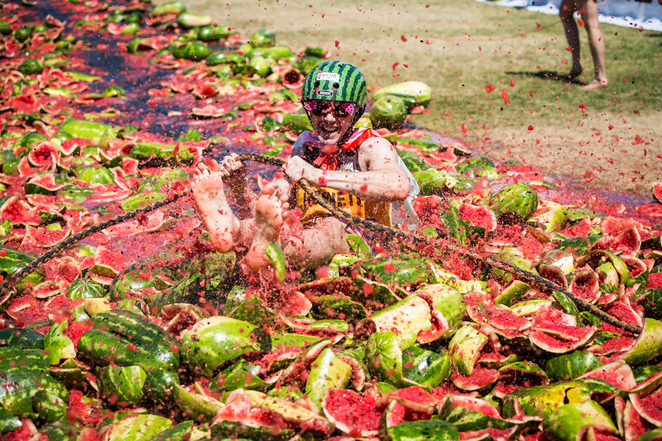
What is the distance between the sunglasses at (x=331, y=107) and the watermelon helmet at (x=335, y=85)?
3 centimetres

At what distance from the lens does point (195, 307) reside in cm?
304

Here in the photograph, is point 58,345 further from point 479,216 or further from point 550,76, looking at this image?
point 550,76

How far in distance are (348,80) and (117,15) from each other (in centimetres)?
1171

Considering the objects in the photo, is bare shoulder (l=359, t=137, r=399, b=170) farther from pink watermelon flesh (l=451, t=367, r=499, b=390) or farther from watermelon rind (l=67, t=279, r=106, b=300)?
watermelon rind (l=67, t=279, r=106, b=300)

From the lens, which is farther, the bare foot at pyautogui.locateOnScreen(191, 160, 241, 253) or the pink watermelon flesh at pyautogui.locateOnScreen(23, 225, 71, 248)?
the pink watermelon flesh at pyautogui.locateOnScreen(23, 225, 71, 248)

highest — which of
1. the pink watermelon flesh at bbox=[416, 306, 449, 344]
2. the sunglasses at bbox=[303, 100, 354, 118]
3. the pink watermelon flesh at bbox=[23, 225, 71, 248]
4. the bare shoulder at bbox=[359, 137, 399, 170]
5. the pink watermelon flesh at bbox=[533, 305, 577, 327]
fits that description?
the sunglasses at bbox=[303, 100, 354, 118]

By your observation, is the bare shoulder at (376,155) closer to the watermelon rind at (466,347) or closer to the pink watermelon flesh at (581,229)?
the watermelon rind at (466,347)

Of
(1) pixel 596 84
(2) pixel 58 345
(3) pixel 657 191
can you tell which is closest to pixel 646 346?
(3) pixel 657 191

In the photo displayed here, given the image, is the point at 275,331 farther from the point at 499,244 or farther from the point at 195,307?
the point at 499,244

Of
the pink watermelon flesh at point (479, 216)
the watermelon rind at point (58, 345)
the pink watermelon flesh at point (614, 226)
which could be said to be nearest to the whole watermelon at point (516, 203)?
the pink watermelon flesh at point (479, 216)

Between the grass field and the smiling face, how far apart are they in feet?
10.2

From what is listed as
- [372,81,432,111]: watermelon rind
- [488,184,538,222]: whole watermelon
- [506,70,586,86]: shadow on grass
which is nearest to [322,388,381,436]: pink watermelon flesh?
[488,184,538,222]: whole watermelon

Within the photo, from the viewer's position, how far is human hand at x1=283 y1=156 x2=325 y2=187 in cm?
348

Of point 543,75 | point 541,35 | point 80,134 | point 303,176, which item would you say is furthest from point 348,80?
point 541,35
